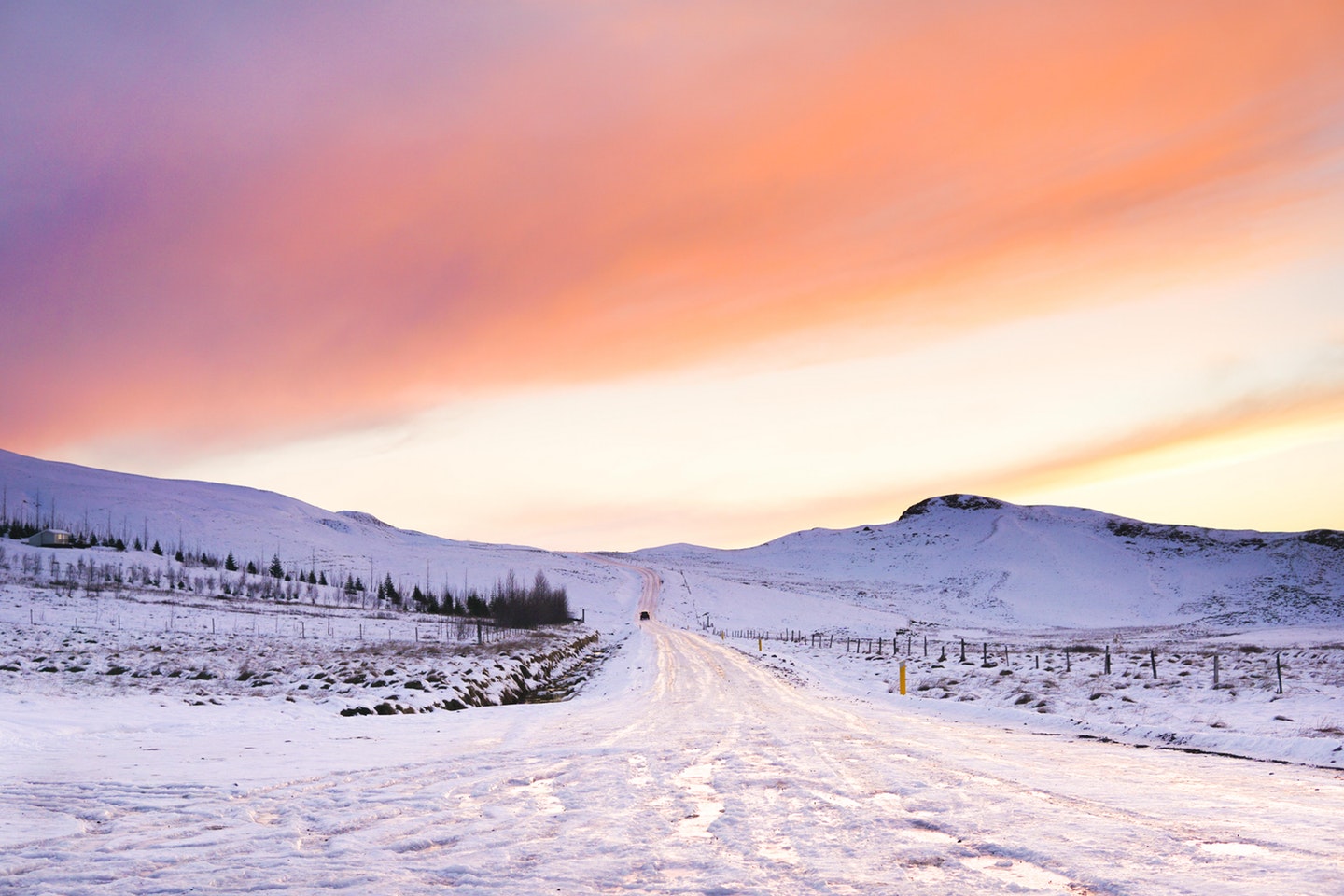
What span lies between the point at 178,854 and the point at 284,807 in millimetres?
1907

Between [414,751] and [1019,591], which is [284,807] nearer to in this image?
[414,751]

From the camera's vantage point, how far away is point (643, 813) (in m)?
8.12

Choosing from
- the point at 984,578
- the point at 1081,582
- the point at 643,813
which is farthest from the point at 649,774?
the point at 1081,582

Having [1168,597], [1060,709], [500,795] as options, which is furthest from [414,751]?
[1168,597]

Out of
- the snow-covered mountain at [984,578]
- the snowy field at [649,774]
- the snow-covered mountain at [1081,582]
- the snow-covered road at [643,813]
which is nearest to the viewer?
the snow-covered road at [643,813]

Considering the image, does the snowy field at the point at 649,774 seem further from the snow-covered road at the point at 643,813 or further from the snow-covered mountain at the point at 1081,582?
the snow-covered mountain at the point at 1081,582

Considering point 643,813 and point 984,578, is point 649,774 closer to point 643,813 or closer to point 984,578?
point 643,813

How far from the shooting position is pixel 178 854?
6.54m

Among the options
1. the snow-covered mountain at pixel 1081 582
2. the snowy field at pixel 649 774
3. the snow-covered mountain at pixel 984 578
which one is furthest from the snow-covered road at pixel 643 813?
the snow-covered mountain at pixel 1081 582

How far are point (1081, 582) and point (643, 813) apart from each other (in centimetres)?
17593

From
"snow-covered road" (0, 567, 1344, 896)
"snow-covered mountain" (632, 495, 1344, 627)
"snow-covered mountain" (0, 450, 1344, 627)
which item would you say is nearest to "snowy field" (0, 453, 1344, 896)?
"snow-covered road" (0, 567, 1344, 896)

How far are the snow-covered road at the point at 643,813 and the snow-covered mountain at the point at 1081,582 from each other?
102 meters

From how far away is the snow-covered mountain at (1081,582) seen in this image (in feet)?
429

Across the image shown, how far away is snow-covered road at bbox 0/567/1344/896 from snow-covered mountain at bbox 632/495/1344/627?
102 m
